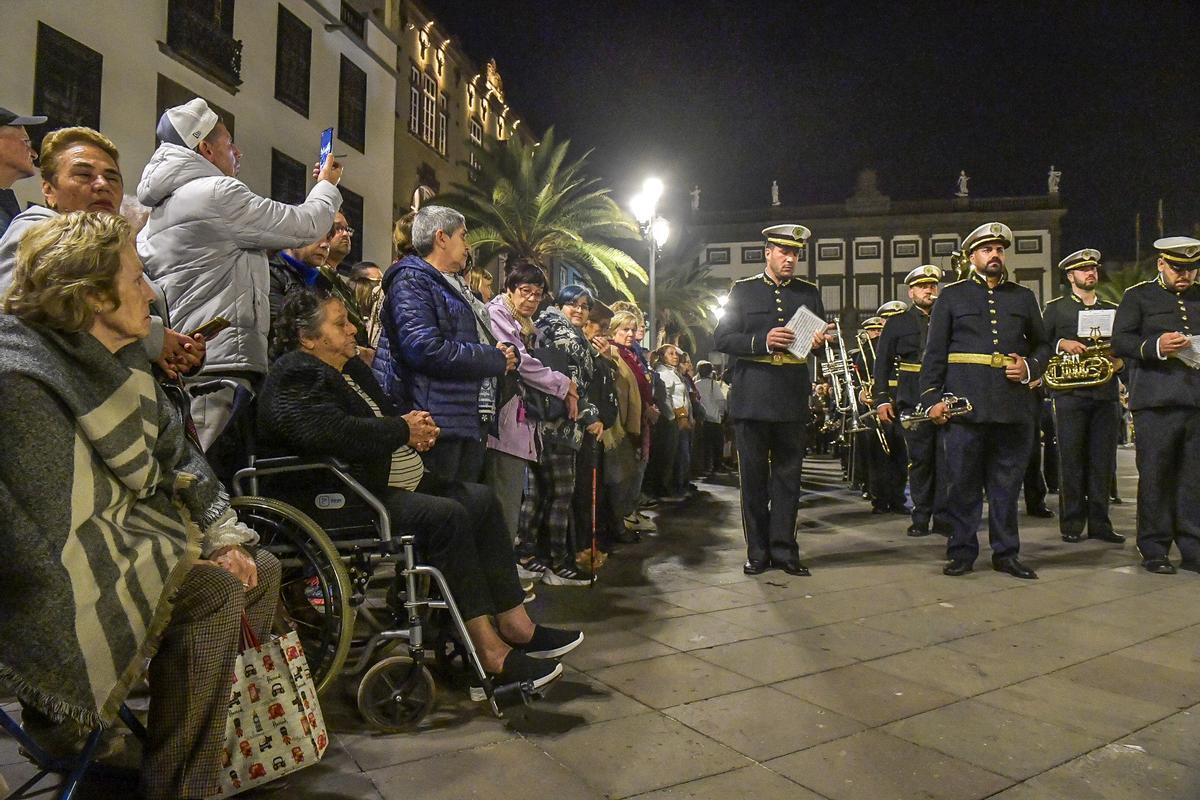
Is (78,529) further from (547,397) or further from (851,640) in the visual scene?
(547,397)

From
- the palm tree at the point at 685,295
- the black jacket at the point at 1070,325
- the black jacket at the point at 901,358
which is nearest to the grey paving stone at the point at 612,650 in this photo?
the black jacket at the point at 1070,325

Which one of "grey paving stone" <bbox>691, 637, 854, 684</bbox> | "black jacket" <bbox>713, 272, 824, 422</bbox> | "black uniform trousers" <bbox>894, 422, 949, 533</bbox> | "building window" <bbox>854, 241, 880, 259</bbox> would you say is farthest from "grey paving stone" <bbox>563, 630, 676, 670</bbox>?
"building window" <bbox>854, 241, 880, 259</bbox>

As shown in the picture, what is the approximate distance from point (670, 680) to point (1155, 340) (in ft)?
15.4

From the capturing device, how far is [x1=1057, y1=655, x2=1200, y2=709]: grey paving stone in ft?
11.6

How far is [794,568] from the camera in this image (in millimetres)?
6090

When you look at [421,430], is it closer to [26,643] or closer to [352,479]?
[352,479]

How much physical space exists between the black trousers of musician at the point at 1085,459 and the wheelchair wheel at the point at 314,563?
21.8ft

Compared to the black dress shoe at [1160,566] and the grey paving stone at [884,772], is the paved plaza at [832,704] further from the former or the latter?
the black dress shoe at [1160,566]

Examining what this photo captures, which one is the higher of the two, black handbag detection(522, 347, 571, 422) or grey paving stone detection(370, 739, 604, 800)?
black handbag detection(522, 347, 571, 422)

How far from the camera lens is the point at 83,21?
1336 cm

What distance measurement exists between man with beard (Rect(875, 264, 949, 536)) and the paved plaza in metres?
2.50

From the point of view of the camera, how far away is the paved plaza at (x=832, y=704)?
8.86 feet

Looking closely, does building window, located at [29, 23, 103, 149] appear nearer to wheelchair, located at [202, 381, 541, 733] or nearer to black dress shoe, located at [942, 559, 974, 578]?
wheelchair, located at [202, 381, 541, 733]

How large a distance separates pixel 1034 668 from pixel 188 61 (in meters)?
16.7
